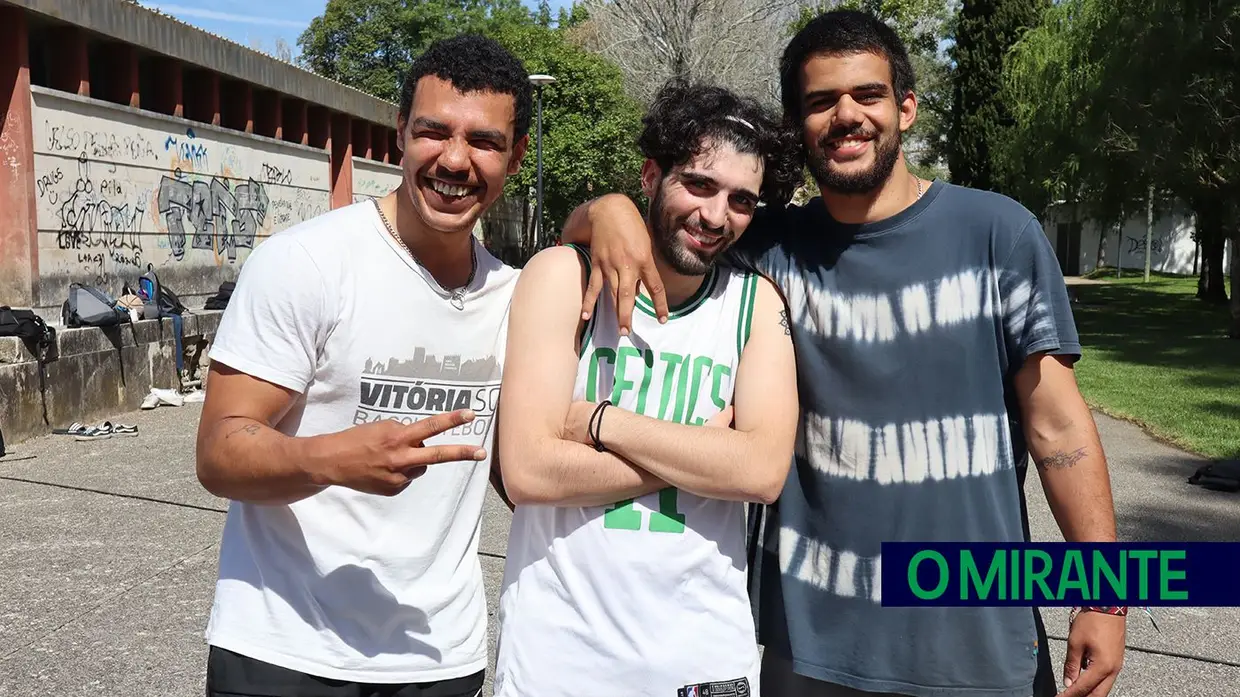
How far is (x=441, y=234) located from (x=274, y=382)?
48 cm

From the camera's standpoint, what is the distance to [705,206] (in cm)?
233

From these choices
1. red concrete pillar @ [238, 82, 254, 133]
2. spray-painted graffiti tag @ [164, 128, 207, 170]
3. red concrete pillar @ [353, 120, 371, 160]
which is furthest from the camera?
red concrete pillar @ [353, 120, 371, 160]

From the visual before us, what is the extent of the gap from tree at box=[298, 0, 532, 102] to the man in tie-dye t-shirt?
2414 inches

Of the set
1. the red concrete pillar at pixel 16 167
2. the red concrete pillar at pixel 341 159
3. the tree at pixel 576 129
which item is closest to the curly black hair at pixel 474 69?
the red concrete pillar at pixel 16 167

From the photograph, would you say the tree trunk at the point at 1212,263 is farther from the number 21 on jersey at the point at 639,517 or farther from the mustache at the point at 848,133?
the number 21 on jersey at the point at 639,517

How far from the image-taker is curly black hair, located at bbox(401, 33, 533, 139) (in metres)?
2.39

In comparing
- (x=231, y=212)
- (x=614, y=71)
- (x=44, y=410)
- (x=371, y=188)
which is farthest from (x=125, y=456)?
(x=614, y=71)

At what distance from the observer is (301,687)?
2.23 m

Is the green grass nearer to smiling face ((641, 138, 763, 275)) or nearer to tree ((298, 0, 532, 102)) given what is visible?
smiling face ((641, 138, 763, 275))

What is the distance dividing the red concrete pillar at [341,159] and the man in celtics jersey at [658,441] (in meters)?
18.1

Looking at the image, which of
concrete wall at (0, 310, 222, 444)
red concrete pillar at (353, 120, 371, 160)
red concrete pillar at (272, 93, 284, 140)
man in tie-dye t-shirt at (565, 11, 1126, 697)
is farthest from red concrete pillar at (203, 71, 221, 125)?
man in tie-dye t-shirt at (565, 11, 1126, 697)

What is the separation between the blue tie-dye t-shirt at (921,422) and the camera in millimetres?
2436

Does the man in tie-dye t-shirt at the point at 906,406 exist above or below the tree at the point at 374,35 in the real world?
below

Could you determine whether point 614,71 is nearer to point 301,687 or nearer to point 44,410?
point 44,410
